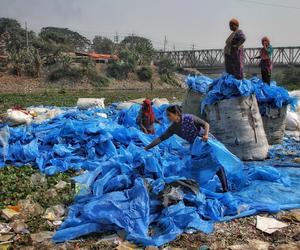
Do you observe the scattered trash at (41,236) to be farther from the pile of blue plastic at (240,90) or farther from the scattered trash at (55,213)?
the pile of blue plastic at (240,90)

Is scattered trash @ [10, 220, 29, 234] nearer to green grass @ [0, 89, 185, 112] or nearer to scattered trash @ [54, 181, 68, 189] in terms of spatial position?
scattered trash @ [54, 181, 68, 189]

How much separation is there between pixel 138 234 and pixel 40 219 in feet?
3.71

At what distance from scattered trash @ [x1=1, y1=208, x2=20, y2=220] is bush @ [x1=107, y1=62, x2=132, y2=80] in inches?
1113

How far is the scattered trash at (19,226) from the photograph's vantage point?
13.7 ft

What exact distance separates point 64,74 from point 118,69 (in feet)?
15.2

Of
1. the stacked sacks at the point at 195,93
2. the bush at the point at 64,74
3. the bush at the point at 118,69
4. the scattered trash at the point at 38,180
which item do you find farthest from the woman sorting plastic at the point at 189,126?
the bush at the point at 118,69

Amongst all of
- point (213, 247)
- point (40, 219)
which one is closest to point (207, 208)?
A: point (213, 247)

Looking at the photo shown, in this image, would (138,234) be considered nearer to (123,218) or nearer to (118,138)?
(123,218)

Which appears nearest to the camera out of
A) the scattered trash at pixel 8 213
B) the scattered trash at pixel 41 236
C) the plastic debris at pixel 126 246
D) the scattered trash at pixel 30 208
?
the plastic debris at pixel 126 246

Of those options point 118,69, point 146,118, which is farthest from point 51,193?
point 118,69

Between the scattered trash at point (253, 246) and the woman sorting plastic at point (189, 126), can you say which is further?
the woman sorting plastic at point (189, 126)

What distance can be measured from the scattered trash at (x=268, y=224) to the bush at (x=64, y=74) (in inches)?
1038

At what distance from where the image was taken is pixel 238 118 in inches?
276

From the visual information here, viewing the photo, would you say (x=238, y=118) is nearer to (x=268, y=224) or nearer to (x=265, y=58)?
(x=265, y=58)
